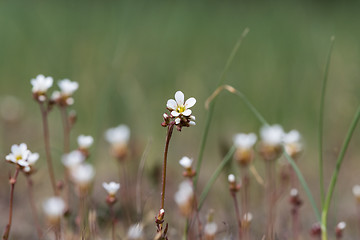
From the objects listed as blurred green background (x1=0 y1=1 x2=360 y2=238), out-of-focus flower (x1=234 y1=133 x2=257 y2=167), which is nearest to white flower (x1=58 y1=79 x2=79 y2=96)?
blurred green background (x1=0 y1=1 x2=360 y2=238)

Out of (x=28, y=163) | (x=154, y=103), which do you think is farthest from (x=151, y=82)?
(x=28, y=163)

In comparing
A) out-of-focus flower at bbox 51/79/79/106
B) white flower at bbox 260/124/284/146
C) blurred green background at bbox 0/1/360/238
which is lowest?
white flower at bbox 260/124/284/146

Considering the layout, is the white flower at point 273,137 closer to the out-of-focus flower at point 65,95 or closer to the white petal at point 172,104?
the white petal at point 172,104

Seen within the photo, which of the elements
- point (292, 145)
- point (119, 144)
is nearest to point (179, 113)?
point (119, 144)

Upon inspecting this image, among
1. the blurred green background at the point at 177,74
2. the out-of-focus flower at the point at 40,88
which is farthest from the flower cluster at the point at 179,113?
the blurred green background at the point at 177,74

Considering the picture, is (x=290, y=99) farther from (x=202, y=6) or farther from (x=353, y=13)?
(x=202, y=6)

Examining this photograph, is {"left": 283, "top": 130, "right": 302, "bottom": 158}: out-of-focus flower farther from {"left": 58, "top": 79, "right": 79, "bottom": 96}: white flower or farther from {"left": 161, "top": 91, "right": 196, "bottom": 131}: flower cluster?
{"left": 58, "top": 79, "right": 79, "bottom": 96}: white flower

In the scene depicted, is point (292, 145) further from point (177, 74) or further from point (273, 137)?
point (177, 74)
